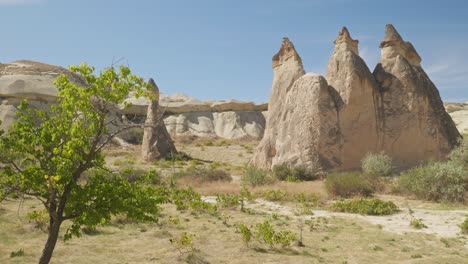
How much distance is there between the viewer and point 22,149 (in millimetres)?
6230

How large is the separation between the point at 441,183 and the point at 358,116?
7405mm

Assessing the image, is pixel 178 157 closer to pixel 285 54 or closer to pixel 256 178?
pixel 285 54

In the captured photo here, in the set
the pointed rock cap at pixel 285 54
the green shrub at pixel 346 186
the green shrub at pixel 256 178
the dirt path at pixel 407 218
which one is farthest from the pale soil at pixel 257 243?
the pointed rock cap at pixel 285 54

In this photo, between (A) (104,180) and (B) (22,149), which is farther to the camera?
(A) (104,180)

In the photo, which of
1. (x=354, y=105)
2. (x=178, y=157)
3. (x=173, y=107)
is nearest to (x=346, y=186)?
(x=354, y=105)

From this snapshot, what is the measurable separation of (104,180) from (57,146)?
96 cm

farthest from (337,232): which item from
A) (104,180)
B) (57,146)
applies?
(57,146)

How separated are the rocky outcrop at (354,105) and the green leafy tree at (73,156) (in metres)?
17.4

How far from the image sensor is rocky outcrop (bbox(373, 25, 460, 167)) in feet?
78.1

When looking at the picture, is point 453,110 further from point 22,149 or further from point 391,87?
point 22,149

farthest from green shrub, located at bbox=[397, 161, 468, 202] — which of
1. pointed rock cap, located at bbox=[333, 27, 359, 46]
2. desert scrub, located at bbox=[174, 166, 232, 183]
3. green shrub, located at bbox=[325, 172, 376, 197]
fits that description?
pointed rock cap, located at bbox=[333, 27, 359, 46]

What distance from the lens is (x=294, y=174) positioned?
21734 mm

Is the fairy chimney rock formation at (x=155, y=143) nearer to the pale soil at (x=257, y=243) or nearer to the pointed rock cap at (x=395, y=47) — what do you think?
the pale soil at (x=257, y=243)

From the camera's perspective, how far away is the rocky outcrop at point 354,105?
75.6 ft
